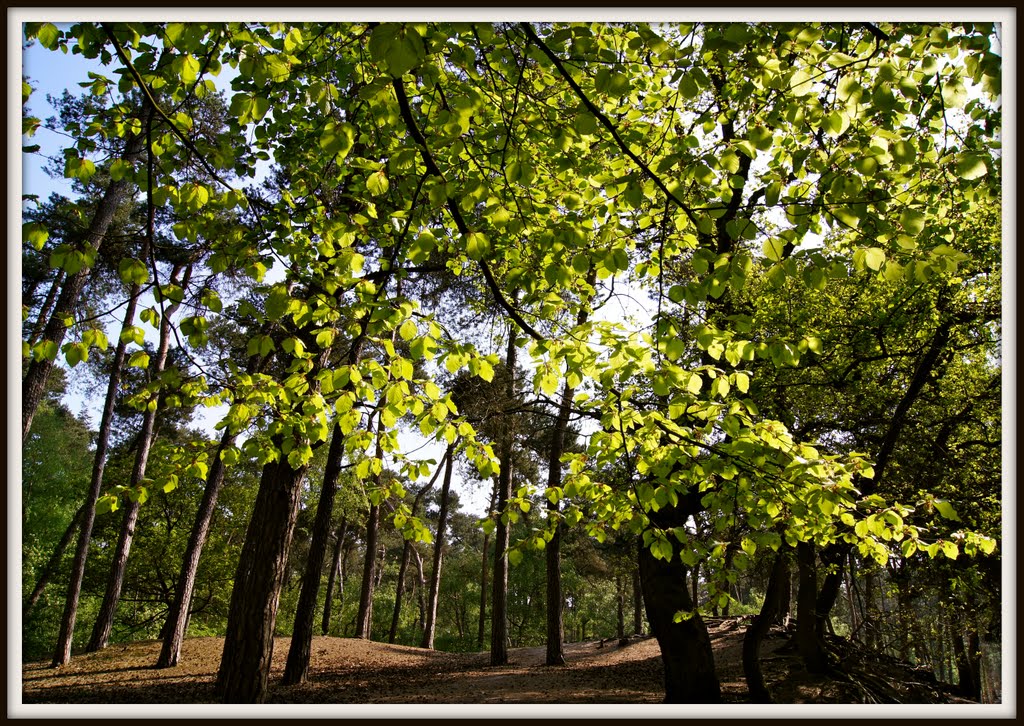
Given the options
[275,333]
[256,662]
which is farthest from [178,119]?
[275,333]

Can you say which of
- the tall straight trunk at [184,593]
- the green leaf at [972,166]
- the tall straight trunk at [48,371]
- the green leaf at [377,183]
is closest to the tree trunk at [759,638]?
the green leaf at [972,166]

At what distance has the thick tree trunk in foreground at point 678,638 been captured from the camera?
661 centimetres

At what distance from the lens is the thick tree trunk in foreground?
6609 mm

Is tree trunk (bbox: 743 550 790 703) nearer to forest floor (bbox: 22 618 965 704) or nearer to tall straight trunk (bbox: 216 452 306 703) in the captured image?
forest floor (bbox: 22 618 965 704)

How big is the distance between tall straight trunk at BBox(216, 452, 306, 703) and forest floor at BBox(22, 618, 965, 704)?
8.72 feet

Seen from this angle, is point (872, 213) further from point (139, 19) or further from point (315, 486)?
point (315, 486)

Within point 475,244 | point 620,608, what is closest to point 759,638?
point 475,244

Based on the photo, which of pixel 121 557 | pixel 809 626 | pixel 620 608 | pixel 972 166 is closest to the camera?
pixel 972 166

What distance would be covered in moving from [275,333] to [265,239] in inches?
237

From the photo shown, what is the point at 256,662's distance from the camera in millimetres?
5508

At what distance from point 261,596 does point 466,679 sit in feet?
26.0

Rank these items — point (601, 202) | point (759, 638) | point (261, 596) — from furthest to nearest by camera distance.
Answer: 1. point (759, 638)
2. point (261, 596)
3. point (601, 202)

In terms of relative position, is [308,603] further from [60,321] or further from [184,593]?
[60,321]

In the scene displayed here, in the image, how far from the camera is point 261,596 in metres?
5.62
